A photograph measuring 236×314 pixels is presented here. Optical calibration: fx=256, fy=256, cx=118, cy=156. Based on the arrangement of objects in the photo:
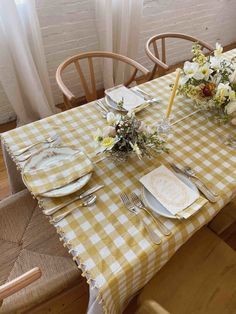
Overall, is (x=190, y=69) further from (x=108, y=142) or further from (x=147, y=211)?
(x=147, y=211)

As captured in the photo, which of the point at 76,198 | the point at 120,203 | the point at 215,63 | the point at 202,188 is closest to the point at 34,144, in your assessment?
the point at 76,198

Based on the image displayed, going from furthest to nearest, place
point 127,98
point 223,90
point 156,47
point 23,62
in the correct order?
point 156,47 < point 23,62 < point 127,98 < point 223,90

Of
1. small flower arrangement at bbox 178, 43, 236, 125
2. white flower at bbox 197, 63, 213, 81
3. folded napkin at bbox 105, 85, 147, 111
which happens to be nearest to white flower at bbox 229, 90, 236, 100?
small flower arrangement at bbox 178, 43, 236, 125

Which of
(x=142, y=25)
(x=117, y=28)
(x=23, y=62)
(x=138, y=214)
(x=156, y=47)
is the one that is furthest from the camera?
(x=142, y=25)

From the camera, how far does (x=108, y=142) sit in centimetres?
92

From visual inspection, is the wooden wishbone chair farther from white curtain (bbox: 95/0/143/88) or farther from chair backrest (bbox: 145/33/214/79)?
white curtain (bbox: 95/0/143/88)

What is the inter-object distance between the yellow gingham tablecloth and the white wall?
1.09m

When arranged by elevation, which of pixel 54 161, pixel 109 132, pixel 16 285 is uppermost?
pixel 109 132

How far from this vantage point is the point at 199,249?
3.56 feet

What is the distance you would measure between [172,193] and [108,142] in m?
0.29

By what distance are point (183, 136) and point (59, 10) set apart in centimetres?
145

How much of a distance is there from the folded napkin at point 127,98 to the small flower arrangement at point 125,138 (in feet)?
0.86

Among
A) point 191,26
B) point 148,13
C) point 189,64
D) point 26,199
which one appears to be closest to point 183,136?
point 189,64

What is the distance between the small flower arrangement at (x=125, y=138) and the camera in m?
0.94
